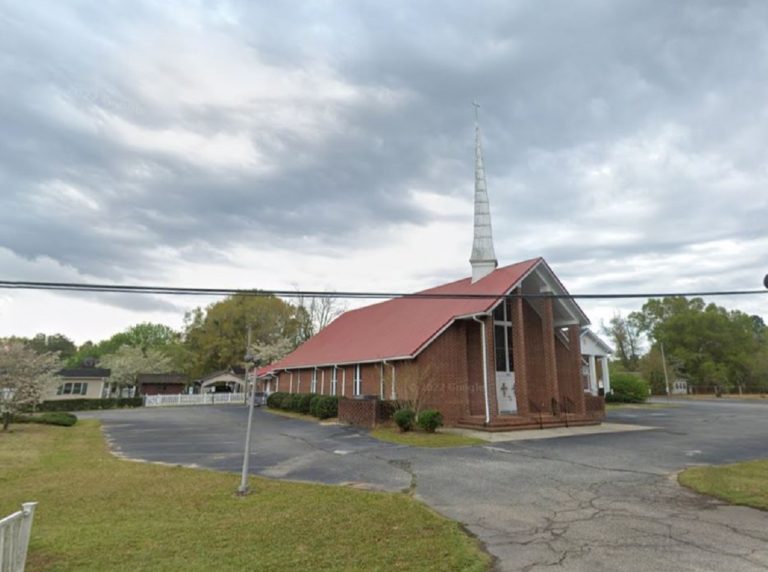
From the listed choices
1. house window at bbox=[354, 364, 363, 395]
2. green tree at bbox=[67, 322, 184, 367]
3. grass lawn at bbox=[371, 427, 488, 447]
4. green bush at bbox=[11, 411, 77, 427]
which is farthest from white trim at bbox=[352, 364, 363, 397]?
green tree at bbox=[67, 322, 184, 367]

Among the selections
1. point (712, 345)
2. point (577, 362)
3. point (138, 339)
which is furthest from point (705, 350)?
point (138, 339)

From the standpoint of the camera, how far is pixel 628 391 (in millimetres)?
37375

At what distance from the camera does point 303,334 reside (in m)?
58.0

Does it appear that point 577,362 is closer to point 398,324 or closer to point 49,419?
point 398,324

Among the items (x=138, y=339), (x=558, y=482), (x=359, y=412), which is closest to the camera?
(x=558, y=482)

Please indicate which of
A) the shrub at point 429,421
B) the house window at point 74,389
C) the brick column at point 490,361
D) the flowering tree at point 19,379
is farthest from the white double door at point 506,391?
the house window at point 74,389

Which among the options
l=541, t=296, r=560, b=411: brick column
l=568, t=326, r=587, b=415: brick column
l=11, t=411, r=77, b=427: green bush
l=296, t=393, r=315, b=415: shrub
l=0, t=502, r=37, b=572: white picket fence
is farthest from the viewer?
l=296, t=393, r=315, b=415: shrub

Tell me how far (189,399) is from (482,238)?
33344 millimetres

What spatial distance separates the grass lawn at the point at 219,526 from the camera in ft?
17.6

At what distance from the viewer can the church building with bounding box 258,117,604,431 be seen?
19.0 meters

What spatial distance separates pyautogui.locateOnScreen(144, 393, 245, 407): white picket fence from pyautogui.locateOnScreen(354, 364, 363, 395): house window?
23900mm

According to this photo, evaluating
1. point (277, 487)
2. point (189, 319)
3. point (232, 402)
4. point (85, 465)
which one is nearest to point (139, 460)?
point (85, 465)

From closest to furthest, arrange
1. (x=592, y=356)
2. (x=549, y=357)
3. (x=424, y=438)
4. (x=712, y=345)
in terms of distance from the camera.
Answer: (x=424, y=438) → (x=549, y=357) → (x=592, y=356) → (x=712, y=345)

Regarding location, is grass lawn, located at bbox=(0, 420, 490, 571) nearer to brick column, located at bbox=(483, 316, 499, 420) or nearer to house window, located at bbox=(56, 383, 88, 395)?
brick column, located at bbox=(483, 316, 499, 420)
